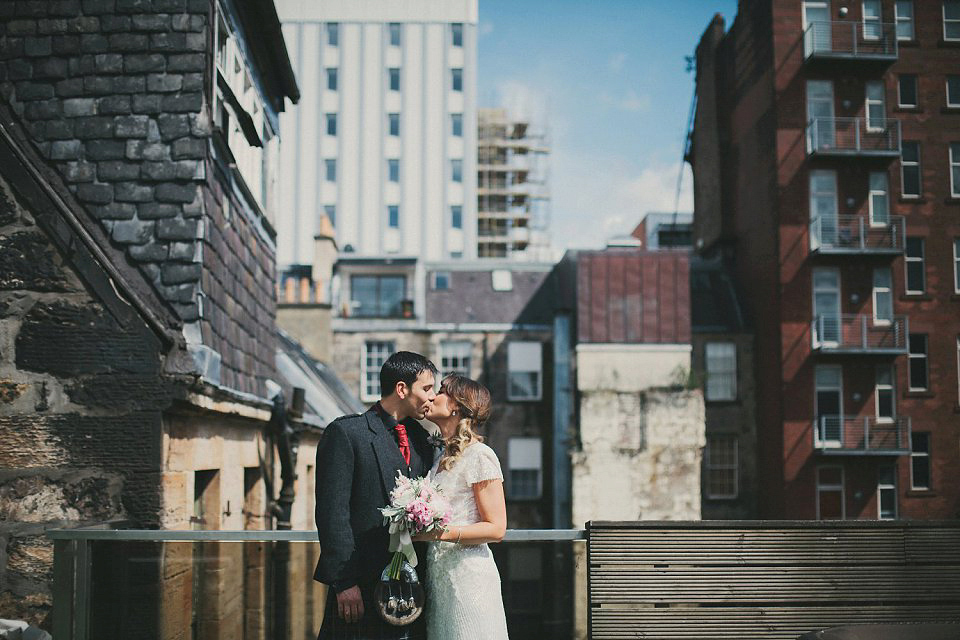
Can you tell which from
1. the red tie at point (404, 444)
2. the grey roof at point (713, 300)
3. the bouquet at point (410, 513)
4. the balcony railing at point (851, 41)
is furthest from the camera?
the grey roof at point (713, 300)

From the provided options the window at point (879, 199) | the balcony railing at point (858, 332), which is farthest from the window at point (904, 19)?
the balcony railing at point (858, 332)

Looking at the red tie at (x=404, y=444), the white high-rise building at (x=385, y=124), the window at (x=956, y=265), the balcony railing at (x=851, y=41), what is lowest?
the red tie at (x=404, y=444)

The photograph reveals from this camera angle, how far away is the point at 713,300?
1373 inches

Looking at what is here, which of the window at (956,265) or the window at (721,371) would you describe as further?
the window at (721,371)

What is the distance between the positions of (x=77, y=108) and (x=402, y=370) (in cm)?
493

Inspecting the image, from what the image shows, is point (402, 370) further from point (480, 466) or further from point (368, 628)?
point (368, 628)

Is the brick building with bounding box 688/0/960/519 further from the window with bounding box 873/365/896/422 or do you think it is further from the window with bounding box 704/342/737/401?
the window with bounding box 704/342/737/401

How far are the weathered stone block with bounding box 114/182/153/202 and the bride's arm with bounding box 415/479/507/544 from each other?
478cm

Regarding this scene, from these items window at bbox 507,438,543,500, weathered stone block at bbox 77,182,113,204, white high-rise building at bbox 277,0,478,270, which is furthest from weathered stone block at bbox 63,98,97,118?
white high-rise building at bbox 277,0,478,270

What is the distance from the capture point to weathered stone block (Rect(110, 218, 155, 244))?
26.8ft

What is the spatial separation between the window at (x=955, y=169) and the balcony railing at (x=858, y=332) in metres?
4.89

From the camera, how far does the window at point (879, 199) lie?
32125 millimetres

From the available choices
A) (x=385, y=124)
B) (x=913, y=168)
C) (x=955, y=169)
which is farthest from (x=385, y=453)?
(x=385, y=124)

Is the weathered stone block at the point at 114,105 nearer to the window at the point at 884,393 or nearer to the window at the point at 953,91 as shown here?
the window at the point at 884,393
